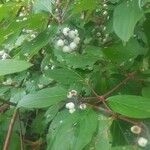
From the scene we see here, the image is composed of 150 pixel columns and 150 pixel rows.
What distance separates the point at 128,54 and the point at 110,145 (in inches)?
8.8

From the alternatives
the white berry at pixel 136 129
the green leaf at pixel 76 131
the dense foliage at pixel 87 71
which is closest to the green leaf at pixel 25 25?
the dense foliage at pixel 87 71

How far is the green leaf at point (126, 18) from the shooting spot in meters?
0.94

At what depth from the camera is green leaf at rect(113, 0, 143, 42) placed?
94 centimetres

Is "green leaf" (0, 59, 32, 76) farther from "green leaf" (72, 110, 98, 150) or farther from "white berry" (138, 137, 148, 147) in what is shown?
"white berry" (138, 137, 148, 147)

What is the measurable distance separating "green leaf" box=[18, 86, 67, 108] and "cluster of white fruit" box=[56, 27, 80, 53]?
0.14 metres

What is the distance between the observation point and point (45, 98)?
1018 millimetres

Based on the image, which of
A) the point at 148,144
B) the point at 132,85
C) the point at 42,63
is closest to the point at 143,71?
the point at 132,85

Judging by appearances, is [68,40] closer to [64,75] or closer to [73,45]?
[73,45]

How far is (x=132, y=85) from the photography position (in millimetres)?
1167

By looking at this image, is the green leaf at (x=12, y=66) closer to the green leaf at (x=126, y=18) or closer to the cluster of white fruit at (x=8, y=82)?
the green leaf at (x=126, y=18)

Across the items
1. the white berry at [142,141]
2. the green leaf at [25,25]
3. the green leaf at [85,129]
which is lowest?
the white berry at [142,141]

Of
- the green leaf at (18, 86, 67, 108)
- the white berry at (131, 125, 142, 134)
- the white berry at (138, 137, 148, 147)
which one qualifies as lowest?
the white berry at (138, 137, 148, 147)

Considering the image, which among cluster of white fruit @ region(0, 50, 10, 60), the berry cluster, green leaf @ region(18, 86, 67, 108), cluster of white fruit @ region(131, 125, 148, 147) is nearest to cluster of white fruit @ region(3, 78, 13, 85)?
cluster of white fruit @ region(0, 50, 10, 60)

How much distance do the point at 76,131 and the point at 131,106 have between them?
15 centimetres
